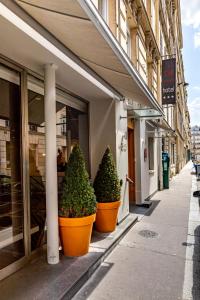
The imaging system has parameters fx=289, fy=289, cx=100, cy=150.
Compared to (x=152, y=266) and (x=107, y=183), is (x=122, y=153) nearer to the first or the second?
(x=107, y=183)

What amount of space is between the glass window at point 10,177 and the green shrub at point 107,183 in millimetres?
1774

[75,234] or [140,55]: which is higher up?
[140,55]

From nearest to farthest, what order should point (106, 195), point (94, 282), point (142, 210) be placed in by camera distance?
1. point (94, 282)
2. point (106, 195)
3. point (142, 210)

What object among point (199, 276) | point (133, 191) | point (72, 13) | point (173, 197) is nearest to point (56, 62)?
point (72, 13)

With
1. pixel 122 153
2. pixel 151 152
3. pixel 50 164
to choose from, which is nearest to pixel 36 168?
pixel 50 164

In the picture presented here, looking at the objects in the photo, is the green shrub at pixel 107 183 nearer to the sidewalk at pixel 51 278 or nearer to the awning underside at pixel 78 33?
the sidewalk at pixel 51 278

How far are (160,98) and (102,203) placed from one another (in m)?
11.6

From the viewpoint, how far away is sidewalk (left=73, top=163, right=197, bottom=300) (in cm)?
365

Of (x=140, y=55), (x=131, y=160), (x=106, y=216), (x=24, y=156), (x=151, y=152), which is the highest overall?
(x=140, y=55)

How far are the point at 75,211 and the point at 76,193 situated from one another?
0.27 meters

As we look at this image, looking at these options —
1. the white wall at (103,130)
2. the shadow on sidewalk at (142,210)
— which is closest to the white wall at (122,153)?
the white wall at (103,130)

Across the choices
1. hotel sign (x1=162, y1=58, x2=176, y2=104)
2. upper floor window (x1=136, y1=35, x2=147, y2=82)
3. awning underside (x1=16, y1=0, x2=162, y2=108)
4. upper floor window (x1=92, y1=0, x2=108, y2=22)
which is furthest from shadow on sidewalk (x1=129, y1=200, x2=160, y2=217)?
hotel sign (x1=162, y1=58, x2=176, y2=104)

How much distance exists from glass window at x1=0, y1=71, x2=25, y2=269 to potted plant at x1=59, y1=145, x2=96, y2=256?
62 centimetres

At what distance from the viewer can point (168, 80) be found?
15.0m
